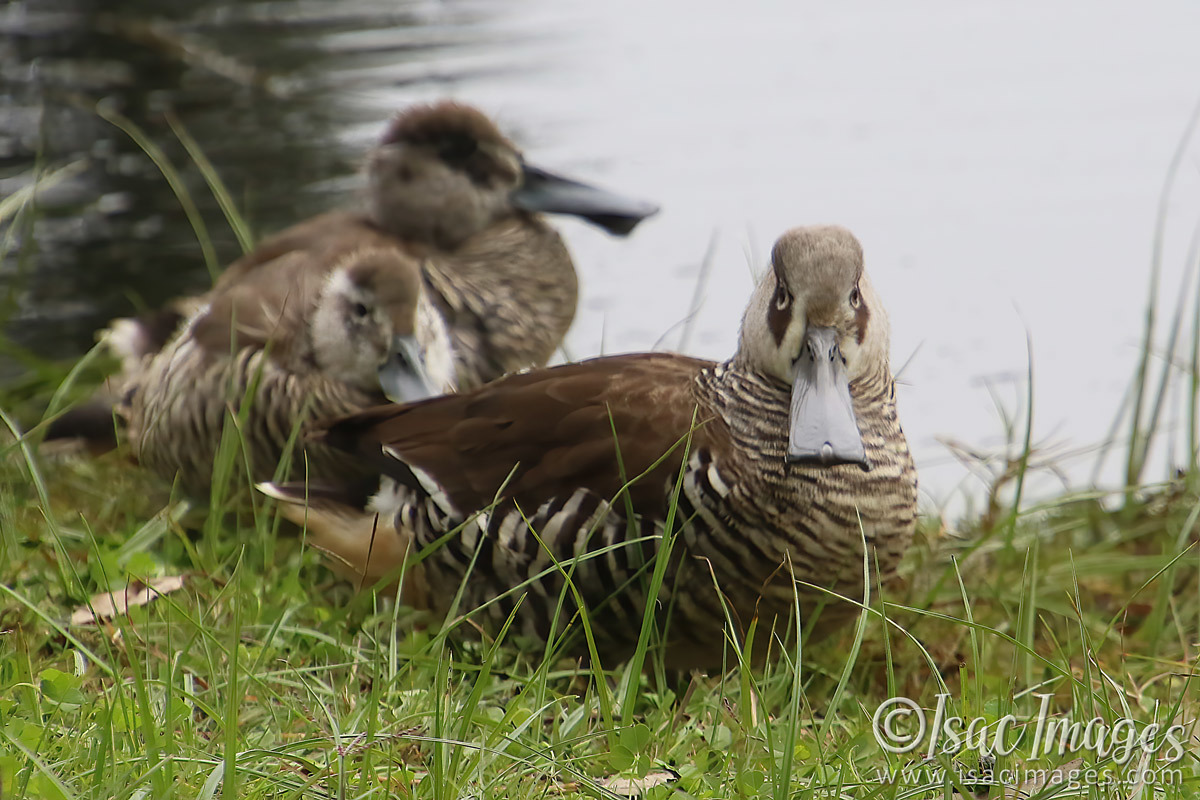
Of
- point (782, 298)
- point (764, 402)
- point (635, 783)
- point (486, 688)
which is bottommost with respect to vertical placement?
point (486, 688)

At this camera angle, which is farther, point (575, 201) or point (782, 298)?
point (575, 201)

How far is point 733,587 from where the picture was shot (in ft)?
10.0

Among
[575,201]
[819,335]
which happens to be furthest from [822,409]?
[575,201]

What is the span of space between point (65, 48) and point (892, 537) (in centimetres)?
777

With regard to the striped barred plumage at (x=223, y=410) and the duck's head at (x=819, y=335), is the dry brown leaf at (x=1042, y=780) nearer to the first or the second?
the duck's head at (x=819, y=335)

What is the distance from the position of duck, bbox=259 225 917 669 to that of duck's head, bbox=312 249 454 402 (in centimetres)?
70

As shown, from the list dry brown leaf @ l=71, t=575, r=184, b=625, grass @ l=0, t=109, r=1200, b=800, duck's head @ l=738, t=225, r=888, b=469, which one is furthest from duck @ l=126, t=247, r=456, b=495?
duck's head @ l=738, t=225, r=888, b=469

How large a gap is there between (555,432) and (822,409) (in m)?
0.66

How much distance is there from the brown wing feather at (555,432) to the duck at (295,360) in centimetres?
56

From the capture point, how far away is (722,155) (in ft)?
26.2

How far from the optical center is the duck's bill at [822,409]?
2.85m

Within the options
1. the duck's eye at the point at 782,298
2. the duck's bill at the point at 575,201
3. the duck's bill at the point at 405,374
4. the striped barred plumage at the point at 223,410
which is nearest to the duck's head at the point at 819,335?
the duck's eye at the point at 782,298

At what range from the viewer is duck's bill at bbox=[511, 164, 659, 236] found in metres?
5.37

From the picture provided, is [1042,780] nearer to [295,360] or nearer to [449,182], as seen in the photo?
[295,360]
